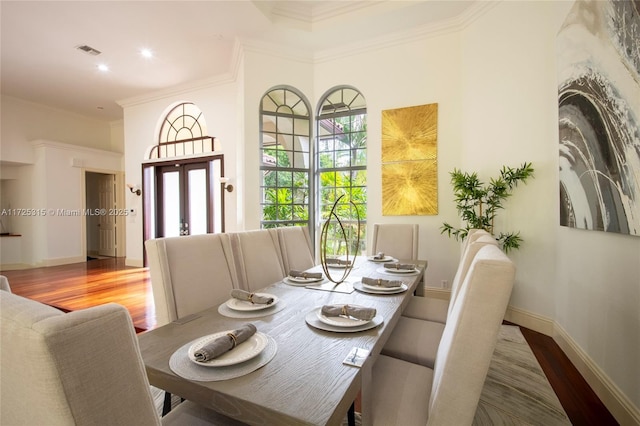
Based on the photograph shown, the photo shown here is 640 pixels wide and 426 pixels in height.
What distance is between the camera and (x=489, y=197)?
310cm

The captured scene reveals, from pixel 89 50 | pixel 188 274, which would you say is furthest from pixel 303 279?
pixel 89 50

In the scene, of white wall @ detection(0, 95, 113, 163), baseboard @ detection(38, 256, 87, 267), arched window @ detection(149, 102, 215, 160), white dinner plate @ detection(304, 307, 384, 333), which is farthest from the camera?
baseboard @ detection(38, 256, 87, 267)

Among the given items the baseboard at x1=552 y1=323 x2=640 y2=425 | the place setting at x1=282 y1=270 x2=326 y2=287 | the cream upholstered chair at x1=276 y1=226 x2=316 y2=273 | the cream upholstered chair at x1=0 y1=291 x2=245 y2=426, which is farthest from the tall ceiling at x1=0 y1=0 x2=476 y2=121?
the cream upholstered chair at x1=0 y1=291 x2=245 y2=426

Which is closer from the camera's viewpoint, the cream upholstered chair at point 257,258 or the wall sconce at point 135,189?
the cream upholstered chair at point 257,258

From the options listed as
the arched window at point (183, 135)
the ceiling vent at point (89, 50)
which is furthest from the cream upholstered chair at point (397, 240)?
the ceiling vent at point (89, 50)

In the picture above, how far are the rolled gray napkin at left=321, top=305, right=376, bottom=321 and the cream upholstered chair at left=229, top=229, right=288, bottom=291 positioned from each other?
0.87 m

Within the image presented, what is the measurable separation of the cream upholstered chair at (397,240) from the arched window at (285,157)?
61.0 inches

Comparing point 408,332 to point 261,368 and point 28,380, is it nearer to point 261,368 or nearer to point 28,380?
point 261,368

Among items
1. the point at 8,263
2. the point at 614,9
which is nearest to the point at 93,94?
the point at 8,263

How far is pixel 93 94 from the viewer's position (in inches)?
222

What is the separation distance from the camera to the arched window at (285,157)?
4.21m

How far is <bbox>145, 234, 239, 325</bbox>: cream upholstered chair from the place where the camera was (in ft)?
4.64

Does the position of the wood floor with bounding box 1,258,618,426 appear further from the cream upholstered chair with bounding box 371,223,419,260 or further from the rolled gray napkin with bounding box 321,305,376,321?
the rolled gray napkin with bounding box 321,305,376,321

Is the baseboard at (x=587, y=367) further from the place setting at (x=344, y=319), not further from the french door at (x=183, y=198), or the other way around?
the french door at (x=183, y=198)
